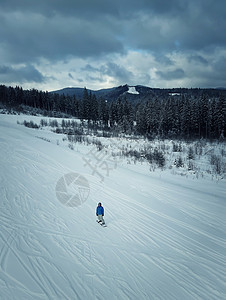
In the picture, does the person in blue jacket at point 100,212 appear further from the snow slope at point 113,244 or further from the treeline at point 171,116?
the treeline at point 171,116

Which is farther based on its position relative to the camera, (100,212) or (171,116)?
(171,116)

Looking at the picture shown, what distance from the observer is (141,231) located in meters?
5.03

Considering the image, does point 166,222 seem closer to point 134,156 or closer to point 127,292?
point 127,292

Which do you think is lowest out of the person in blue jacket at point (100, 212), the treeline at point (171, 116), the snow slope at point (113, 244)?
the snow slope at point (113, 244)

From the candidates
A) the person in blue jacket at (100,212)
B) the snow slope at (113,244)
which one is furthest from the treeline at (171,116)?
the person in blue jacket at (100,212)

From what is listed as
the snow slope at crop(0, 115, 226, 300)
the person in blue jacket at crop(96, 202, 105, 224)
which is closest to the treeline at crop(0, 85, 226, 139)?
the snow slope at crop(0, 115, 226, 300)

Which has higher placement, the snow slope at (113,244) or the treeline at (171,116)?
the treeline at (171,116)

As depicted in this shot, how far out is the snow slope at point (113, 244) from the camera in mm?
3248

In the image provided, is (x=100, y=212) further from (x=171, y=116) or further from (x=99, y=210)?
(x=171, y=116)

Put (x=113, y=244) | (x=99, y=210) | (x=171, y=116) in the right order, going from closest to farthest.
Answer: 1. (x=113, y=244)
2. (x=99, y=210)
3. (x=171, y=116)

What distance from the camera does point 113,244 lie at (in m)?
4.41

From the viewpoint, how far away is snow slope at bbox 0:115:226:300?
3.25 m

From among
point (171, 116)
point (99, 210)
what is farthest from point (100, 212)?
point (171, 116)

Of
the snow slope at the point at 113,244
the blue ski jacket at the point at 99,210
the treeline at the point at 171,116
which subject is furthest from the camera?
the treeline at the point at 171,116
